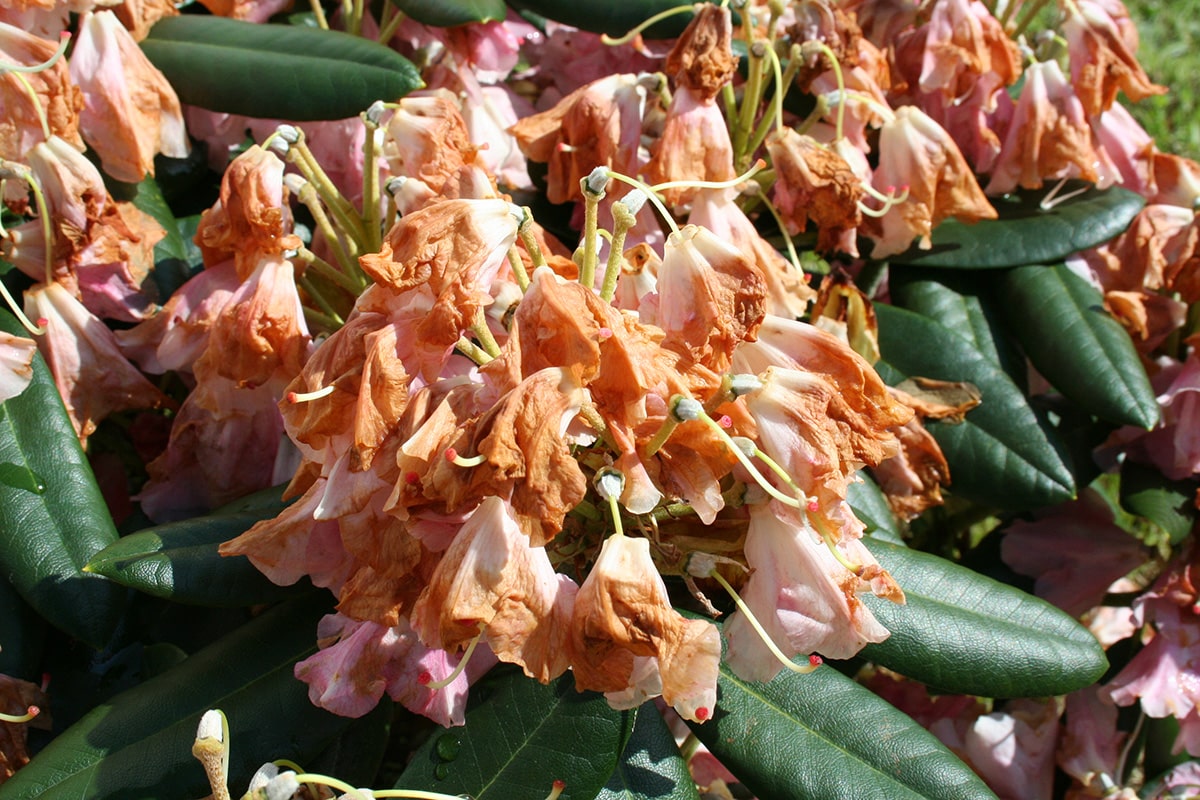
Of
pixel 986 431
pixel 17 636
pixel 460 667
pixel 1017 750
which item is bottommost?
pixel 1017 750

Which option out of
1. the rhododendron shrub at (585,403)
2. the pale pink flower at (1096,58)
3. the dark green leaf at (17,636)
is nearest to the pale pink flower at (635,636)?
the rhododendron shrub at (585,403)

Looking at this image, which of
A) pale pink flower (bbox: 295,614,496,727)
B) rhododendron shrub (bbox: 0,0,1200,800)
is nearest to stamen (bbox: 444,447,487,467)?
rhododendron shrub (bbox: 0,0,1200,800)

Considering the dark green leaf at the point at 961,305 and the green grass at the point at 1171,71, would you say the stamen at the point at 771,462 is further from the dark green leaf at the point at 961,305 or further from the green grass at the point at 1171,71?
the green grass at the point at 1171,71

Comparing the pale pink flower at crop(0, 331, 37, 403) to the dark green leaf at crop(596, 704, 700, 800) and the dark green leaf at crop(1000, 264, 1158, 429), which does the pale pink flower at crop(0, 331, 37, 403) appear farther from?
the dark green leaf at crop(1000, 264, 1158, 429)

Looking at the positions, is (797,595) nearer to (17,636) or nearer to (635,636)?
(635,636)

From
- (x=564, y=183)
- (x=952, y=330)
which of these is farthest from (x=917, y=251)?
(x=564, y=183)

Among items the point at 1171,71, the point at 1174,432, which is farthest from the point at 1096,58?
the point at 1171,71
